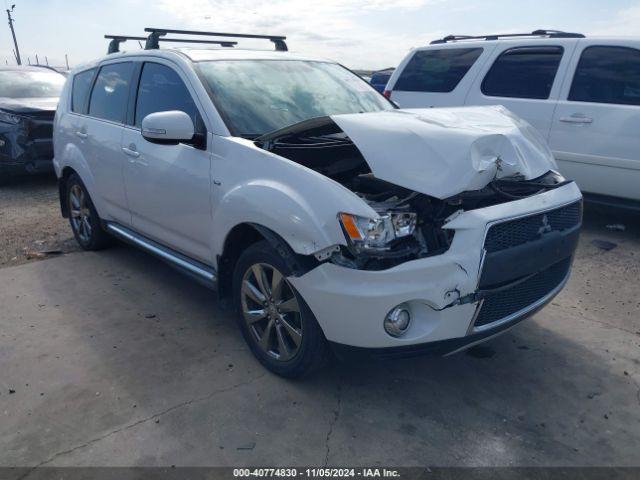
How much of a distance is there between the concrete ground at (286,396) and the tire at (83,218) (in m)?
1.15

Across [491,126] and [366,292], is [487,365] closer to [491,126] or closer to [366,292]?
[366,292]

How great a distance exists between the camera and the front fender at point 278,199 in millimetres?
2572

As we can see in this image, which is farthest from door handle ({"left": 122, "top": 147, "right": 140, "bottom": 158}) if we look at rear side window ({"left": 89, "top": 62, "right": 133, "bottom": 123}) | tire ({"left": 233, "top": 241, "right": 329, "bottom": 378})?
tire ({"left": 233, "top": 241, "right": 329, "bottom": 378})

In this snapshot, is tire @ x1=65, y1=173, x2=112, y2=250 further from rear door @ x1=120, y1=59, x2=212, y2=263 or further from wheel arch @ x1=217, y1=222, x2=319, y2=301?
wheel arch @ x1=217, y1=222, x2=319, y2=301

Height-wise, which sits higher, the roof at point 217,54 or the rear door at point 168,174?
the roof at point 217,54

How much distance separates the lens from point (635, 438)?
8.67 feet

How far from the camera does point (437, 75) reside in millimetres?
6891

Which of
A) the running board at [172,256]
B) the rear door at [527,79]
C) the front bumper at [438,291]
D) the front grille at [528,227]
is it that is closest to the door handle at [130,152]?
the running board at [172,256]

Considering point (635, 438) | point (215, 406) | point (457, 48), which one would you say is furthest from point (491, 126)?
point (457, 48)

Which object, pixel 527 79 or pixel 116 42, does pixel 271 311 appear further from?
pixel 527 79

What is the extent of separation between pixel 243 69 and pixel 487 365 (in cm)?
252

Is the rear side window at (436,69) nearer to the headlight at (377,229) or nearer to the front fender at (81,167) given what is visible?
the front fender at (81,167)

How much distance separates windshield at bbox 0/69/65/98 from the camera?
8.78 meters

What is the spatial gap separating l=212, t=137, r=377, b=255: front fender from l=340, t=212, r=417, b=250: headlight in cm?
4
